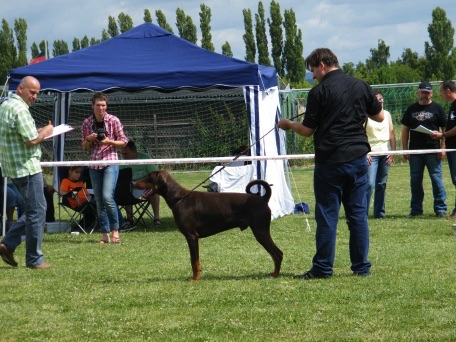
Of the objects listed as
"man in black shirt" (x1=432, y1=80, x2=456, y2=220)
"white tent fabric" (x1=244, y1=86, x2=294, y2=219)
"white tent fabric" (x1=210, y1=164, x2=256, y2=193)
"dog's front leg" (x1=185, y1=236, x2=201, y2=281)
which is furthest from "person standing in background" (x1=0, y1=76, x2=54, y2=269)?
"man in black shirt" (x1=432, y1=80, x2=456, y2=220)

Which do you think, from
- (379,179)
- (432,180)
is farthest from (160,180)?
(432,180)

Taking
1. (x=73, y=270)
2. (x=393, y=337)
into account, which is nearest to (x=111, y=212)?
(x=73, y=270)

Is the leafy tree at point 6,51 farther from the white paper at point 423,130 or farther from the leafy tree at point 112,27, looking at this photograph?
the white paper at point 423,130

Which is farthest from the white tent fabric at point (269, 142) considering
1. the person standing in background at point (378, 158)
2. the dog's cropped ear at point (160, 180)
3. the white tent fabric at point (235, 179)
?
the dog's cropped ear at point (160, 180)

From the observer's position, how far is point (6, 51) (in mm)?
43375

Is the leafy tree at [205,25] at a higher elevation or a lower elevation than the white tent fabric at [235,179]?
higher

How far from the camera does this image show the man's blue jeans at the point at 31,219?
309 inches

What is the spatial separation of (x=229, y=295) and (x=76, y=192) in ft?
17.9

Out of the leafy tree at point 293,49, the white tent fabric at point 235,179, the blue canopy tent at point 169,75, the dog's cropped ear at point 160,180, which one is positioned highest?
the leafy tree at point 293,49

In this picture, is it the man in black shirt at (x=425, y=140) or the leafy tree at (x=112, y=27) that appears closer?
the man in black shirt at (x=425, y=140)

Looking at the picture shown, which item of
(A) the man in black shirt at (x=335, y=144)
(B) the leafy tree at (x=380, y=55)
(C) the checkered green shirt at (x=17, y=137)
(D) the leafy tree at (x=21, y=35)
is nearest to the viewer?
(A) the man in black shirt at (x=335, y=144)

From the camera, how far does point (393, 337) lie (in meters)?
5.14

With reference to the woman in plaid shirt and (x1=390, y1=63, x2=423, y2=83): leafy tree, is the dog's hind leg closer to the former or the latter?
the woman in plaid shirt

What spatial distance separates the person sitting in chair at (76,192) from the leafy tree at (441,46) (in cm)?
3704
